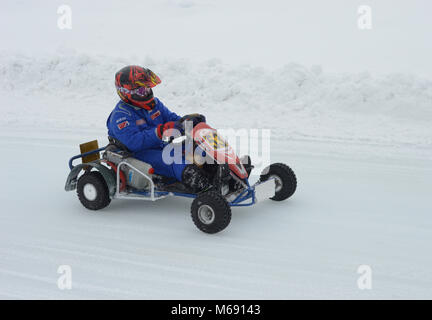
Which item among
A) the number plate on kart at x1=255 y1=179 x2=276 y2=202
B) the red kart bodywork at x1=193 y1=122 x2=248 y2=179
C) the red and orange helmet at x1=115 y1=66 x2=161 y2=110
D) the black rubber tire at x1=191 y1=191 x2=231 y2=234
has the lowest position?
the black rubber tire at x1=191 y1=191 x2=231 y2=234

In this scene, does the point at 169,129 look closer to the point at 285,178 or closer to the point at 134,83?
the point at 134,83

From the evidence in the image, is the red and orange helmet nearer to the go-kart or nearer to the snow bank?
the go-kart

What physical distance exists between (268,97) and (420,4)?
416 inches

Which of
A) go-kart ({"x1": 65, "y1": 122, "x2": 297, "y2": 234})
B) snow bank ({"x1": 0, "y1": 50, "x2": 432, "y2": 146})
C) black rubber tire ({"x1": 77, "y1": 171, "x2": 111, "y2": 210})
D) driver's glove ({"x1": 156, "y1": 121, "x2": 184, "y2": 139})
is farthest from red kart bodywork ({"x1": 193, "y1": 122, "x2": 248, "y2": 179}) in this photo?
snow bank ({"x1": 0, "y1": 50, "x2": 432, "y2": 146})

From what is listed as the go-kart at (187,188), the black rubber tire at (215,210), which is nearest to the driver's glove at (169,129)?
the go-kart at (187,188)

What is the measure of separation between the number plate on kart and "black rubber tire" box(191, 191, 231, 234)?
1.25 ft

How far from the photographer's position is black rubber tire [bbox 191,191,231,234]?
147 inches

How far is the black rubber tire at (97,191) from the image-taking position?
4.36 metres

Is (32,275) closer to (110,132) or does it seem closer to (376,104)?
(110,132)

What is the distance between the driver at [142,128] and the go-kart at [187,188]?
0.08 metres

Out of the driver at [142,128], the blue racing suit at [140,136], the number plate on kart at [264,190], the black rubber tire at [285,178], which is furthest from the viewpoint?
the black rubber tire at [285,178]

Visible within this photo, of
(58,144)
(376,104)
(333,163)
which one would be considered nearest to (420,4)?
(376,104)

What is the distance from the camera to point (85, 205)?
447 centimetres

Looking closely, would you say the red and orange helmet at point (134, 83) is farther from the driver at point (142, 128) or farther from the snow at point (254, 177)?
the snow at point (254, 177)
